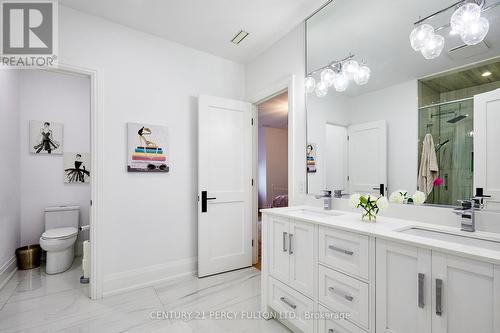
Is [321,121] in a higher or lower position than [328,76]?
lower

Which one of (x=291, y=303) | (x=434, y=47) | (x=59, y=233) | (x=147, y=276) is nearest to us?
(x=434, y=47)

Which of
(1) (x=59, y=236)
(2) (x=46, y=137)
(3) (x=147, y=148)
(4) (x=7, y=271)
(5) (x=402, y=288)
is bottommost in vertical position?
(4) (x=7, y=271)

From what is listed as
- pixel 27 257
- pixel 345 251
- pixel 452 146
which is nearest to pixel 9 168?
pixel 27 257

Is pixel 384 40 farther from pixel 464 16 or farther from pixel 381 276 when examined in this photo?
pixel 381 276

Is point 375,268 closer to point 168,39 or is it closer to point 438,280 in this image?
point 438,280

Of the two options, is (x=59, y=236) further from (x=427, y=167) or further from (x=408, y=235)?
(x=427, y=167)

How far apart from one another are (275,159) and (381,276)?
5949 millimetres

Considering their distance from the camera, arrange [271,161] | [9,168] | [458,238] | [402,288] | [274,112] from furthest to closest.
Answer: [271,161] < [274,112] < [9,168] < [458,238] < [402,288]

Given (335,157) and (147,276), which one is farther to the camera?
(147,276)

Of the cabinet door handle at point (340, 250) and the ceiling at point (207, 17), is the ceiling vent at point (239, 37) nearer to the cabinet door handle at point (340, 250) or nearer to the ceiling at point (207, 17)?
the ceiling at point (207, 17)

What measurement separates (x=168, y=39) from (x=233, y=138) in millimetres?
1388

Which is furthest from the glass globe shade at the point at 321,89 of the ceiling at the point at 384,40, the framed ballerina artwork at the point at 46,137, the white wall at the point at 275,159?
the white wall at the point at 275,159

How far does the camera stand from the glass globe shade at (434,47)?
1.46 meters

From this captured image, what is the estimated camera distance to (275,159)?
7109 millimetres
